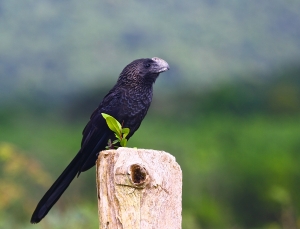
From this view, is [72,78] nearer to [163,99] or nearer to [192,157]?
[163,99]

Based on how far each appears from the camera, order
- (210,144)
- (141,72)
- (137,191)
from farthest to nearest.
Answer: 1. (210,144)
2. (141,72)
3. (137,191)

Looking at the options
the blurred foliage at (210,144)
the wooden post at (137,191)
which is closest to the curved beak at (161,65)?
the wooden post at (137,191)

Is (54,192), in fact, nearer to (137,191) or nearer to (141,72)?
(137,191)

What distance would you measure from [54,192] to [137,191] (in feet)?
3.16

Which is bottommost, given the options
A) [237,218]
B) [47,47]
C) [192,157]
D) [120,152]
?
Result: [237,218]

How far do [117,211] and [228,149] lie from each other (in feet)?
19.8

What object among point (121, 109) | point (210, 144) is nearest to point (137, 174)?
point (121, 109)

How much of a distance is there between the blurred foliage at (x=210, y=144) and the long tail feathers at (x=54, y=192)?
2.86m

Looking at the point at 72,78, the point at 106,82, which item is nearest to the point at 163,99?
the point at 106,82

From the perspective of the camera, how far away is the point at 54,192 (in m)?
2.98

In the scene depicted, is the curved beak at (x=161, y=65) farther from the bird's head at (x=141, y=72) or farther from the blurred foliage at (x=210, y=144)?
the blurred foliage at (x=210, y=144)

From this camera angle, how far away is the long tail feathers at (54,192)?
2.86 metres

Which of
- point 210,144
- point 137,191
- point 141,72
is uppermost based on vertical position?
point 141,72

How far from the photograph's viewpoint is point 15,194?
5.88 m
